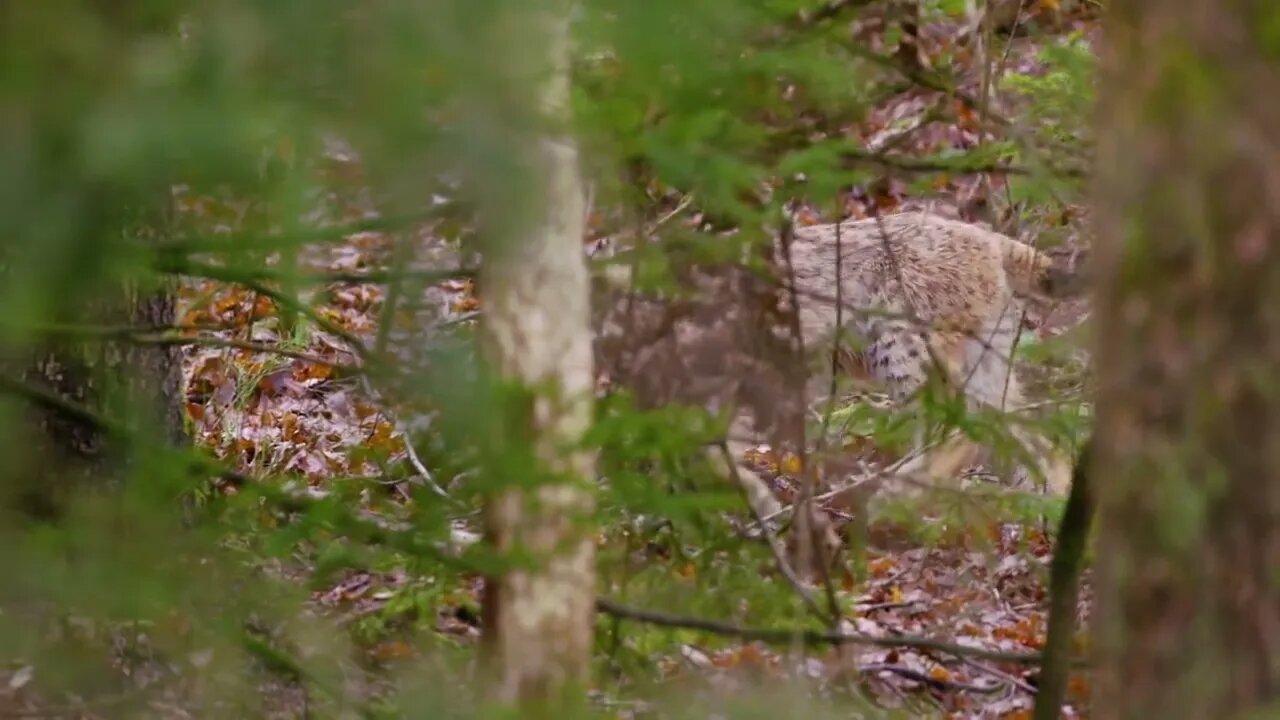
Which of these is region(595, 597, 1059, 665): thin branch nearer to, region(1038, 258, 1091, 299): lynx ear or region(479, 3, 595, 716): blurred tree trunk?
region(479, 3, 595, 716): blurred tree trunk

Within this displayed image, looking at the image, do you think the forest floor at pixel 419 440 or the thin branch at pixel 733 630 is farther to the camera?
the thin branch at pixel 733 630

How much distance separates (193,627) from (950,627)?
3.23m

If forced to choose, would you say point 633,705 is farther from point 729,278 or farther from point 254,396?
point 254,396

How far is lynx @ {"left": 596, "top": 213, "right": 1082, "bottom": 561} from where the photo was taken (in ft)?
13.6

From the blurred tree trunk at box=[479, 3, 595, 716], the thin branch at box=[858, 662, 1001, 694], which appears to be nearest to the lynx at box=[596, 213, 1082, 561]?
the blurred tree trunk at box=[479, 3, 595, 716]

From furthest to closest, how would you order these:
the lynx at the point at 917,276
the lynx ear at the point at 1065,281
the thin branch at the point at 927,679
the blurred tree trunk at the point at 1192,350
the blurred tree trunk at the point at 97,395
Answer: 1. the lynx at the point at 917,276
2. the thin branch at the point at 927,679
3. the lynx ear at the point at 1065,281
4. the blurred tree trunk at the point at 97,395
5. the blurred tree trunk at the point at 1192,350

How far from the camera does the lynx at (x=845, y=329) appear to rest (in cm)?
415

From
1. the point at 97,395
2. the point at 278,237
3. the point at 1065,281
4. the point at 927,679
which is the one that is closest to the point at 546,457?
the point at 278,237

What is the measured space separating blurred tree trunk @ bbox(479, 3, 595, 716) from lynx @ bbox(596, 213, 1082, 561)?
0.60 meters

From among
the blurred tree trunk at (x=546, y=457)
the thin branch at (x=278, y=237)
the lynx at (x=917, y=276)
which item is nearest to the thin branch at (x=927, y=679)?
the blurred tree trunk at (x=546, y=457)

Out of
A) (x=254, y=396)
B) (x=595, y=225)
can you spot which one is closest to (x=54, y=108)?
(x=595, y=225)

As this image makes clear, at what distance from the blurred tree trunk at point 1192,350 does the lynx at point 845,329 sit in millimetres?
1165

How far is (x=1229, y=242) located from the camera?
235 cm

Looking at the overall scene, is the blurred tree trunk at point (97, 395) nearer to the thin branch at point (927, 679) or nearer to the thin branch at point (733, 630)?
the thin branch at point (733, 630)
